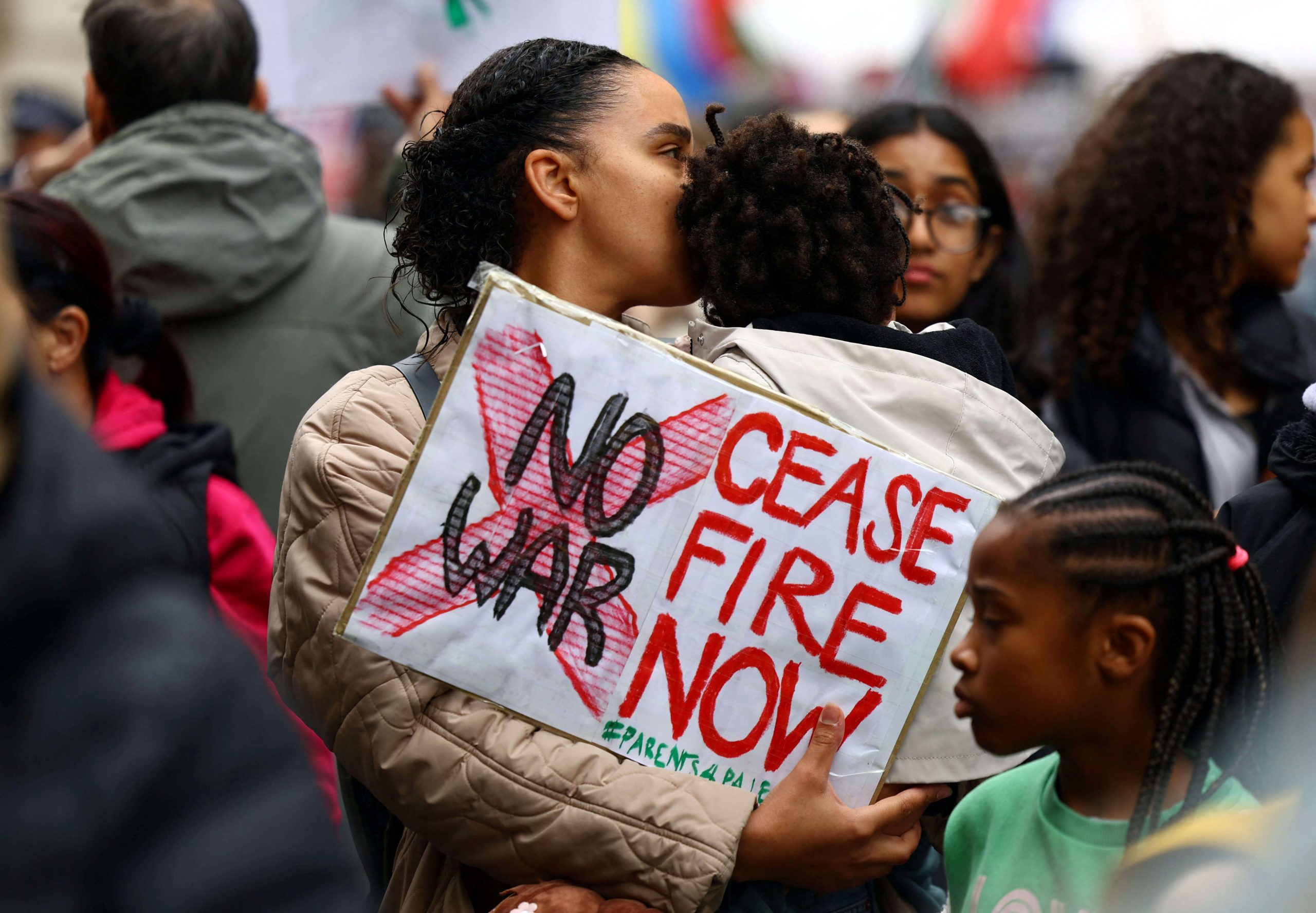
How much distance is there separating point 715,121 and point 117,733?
161 centimetres

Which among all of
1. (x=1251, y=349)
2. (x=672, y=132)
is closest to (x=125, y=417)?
(x=672, y=132)

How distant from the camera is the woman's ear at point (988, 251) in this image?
3748 millimetres

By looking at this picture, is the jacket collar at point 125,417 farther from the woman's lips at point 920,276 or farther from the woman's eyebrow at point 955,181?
the woman's eyebrow at point 955,181

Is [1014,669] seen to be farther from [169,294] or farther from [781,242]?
[169,294]

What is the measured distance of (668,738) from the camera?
71.0 inches

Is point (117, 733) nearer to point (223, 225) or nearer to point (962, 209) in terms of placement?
point (223, 225)

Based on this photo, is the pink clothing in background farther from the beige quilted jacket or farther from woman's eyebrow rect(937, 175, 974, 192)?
woman's eyebrow rect(937, 175, 974, 192)

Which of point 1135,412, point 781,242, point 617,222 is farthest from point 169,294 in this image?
point 1135,412

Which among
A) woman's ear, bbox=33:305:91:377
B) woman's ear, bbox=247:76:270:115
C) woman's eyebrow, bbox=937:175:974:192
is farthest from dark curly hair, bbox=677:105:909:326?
woman's ear, bbox=247:76:270:115

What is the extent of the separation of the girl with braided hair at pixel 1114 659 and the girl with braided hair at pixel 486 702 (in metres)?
0.21

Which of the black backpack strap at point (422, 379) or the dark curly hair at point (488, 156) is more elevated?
the dark curly hair at point (488, 156)

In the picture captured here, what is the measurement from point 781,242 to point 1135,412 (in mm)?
1651

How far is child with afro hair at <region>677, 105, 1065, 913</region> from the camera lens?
1.90 metres

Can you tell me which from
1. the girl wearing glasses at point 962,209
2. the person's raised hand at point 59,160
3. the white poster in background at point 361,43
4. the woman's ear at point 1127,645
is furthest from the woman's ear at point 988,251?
the person's raised hand at point 59,160
